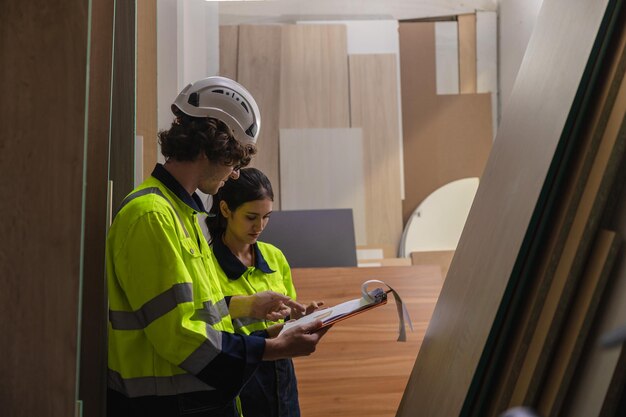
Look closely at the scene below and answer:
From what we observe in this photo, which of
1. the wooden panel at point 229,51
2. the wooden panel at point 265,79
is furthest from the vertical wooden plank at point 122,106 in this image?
the wooden panel at point 229,51

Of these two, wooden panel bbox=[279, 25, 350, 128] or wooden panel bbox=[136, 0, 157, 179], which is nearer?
wooden panel bbox=[136, 0, 157, 179]

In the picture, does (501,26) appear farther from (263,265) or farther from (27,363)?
(27,363)

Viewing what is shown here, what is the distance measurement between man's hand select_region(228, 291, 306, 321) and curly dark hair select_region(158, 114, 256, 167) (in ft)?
2.20

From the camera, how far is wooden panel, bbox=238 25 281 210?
6324mm

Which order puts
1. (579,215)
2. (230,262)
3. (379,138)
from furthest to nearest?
(379,138) → (230,262) → (579,215)

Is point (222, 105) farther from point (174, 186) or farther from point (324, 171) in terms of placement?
point (324, 171)

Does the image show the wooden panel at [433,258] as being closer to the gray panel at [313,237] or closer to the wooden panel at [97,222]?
the gray panel at [313,237]

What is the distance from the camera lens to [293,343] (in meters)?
1.99

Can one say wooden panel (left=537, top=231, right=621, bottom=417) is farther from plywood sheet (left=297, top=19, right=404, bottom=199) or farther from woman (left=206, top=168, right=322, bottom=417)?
plywood sheet (left=297, top=19, right=404, bottom=199)

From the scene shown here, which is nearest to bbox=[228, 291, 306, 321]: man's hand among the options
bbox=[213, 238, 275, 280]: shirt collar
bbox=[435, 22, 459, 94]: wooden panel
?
bbox=[213, 238, 275, 280]: shirt collar

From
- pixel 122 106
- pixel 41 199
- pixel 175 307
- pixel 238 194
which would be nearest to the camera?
pixel 41 199

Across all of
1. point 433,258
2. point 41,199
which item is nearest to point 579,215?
point 41,199

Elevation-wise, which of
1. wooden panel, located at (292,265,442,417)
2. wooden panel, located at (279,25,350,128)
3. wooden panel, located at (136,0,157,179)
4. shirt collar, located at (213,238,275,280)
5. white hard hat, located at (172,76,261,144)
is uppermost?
wooden panel, located at (279,25,350,128)

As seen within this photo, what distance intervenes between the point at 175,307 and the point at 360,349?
2258 millimetres
